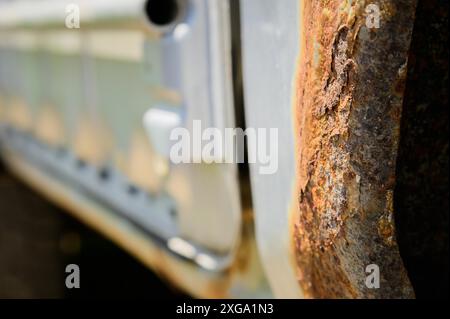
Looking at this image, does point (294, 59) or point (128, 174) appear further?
point (128, 174)

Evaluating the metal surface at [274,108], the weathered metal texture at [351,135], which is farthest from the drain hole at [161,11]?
the weathered metal texture at [351,135]

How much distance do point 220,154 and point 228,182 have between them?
5cm

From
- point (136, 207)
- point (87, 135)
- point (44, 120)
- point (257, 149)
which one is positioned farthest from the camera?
point (44, 120)

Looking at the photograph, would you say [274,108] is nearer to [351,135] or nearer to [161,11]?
[351,135]

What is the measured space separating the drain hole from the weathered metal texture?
1.24 feet

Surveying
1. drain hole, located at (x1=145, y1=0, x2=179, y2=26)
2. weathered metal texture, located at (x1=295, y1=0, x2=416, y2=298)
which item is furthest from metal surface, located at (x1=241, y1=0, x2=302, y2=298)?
drain hole, located at (x1=145, y1=0, x2=179, y2=26)

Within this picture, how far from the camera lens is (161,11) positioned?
133 cm

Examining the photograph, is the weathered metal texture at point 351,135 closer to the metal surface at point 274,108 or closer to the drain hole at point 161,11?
the metal surface at point 274,108

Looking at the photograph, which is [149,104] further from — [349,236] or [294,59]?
[349,236]

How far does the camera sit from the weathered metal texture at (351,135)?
0.86 meters
